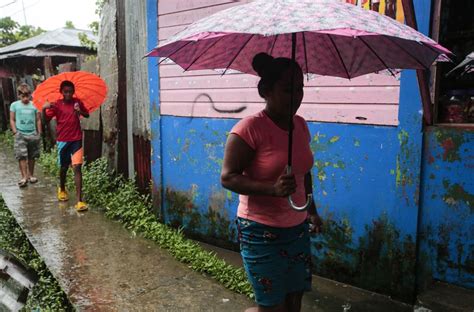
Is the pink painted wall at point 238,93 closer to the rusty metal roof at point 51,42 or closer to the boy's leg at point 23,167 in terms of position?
the boy's leg at point 23,167

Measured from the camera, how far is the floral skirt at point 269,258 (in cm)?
206

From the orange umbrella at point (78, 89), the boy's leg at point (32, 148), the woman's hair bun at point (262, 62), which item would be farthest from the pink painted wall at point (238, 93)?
the boy's leg at point (32, 148)

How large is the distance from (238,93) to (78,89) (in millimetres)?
2729

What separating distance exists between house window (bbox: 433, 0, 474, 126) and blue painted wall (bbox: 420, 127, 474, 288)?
23 cm

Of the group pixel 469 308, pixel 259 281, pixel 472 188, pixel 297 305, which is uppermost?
pixel 472 188

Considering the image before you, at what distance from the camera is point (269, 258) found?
2066mm

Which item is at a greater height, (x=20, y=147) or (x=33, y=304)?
(x=20, y=147)

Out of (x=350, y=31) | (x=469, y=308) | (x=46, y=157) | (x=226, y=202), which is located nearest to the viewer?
(x=350, y=31)

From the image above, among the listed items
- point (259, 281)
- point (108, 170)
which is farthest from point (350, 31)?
point (108, 170)

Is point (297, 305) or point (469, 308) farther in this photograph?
point (469, 308)

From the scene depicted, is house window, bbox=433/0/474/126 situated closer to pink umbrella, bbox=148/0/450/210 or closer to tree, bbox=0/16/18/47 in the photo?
pink umbrella, bbox=148/0/450/210

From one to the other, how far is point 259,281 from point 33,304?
230 cm

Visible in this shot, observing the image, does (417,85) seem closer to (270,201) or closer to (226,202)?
(270,201)

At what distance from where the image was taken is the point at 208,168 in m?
4.61
